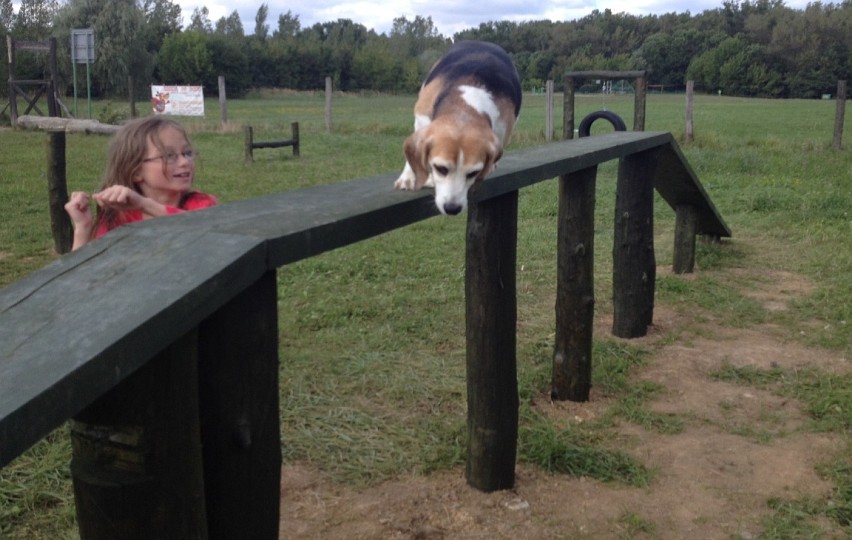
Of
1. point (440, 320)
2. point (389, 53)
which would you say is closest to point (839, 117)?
point (440, 320)

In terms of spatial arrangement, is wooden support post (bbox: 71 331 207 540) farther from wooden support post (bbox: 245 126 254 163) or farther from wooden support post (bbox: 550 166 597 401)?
wooden support post (bbox: 245 126 254 163)

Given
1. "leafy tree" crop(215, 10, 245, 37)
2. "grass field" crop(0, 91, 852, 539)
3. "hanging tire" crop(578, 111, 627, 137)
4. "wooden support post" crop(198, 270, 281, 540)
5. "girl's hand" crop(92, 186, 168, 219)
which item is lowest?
"grass field" crop(0, 91, 852, 539)

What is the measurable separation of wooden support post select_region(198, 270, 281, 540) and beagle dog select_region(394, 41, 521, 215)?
3.27 feet

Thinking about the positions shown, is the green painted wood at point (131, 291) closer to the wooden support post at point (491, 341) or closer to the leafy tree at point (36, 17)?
the wooden support post at point (491, 341)

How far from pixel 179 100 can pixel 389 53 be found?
24.2 metres

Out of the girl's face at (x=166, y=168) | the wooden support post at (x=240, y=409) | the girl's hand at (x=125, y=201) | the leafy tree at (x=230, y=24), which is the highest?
the leafy tree at (x=230, y=24)

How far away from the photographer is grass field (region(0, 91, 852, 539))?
3719 millimetres

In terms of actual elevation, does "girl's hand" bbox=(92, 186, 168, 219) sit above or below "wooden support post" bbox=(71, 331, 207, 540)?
above

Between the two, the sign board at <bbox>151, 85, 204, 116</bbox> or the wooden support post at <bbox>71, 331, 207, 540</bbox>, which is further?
the sign board at <bbox>151, 85, 204, 116</bbox>

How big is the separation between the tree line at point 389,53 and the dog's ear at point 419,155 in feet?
93.6

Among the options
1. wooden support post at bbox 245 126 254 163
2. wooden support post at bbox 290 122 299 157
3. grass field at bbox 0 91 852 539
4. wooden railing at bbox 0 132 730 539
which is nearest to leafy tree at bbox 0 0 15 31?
wooden support post at bbox 290 122 299 157

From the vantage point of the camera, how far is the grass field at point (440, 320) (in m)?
3.72

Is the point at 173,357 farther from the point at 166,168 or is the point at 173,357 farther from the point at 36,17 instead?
the point at 36,17

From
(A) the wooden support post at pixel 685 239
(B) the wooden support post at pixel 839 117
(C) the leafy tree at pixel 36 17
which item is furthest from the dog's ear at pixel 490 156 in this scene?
(C) the leafy tree at pixel 36 17
